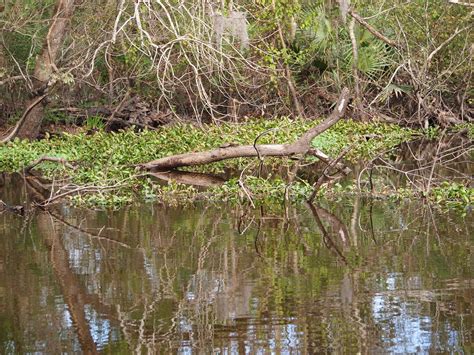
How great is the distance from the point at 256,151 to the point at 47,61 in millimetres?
9035

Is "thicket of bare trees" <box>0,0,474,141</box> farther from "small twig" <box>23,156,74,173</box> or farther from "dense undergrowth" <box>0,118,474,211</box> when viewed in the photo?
"small twig" <box>23,156,74,173</box>

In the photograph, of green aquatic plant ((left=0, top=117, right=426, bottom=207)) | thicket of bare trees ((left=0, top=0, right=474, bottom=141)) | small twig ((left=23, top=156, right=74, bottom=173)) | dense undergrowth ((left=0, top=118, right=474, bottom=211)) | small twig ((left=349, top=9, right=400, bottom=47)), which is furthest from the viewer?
small twig ((left=349, top=9, right=400, bottom=47))

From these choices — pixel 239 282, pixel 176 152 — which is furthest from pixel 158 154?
pixel 239 282

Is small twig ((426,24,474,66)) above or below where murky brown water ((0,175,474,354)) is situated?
above

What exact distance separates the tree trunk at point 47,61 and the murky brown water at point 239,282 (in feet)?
30.5

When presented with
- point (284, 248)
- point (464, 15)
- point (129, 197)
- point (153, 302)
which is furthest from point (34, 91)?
point (153, 302)

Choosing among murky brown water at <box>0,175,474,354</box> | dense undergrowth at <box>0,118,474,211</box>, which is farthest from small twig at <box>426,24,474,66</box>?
murky brown water at <box>0,175,474,354</box>

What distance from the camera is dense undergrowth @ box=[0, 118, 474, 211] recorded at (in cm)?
1238

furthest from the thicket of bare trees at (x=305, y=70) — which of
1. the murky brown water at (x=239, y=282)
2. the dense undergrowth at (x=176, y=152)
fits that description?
the murky brown water at (x=239, y=282)

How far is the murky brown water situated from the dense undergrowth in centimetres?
112

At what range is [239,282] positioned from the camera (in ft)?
23.6

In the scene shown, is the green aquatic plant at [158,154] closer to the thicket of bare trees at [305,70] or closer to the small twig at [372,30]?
the thicket of bare trees at [305,70]

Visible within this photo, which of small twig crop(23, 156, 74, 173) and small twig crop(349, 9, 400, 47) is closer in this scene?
small twig crop(23, 156, 74, 173)

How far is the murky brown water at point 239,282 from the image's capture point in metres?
5.63
